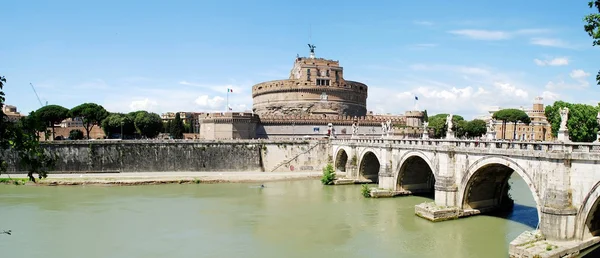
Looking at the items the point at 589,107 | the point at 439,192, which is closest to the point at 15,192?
the point at 439,192

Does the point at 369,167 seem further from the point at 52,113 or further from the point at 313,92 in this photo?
the point at 52,113

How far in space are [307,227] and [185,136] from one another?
4396 cm

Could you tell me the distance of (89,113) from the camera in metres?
58.7

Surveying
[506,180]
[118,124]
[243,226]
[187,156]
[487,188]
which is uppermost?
[118,124]

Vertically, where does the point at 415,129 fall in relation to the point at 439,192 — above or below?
above

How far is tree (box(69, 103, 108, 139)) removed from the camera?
5869 centimetres

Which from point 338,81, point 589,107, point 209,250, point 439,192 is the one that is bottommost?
point 209,250

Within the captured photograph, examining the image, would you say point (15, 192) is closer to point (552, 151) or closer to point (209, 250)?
point (209, 250)

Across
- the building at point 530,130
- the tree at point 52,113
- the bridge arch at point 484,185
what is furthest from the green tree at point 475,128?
the tree at point 52,113

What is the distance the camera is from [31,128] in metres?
5.94

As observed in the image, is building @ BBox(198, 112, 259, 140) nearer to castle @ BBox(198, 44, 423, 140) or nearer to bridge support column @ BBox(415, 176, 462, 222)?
castle @ BBox(198, 44, 423, 140)

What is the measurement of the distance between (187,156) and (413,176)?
80.5ft

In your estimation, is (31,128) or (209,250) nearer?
(31,128)

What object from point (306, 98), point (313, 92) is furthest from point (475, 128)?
point (306, 98)
